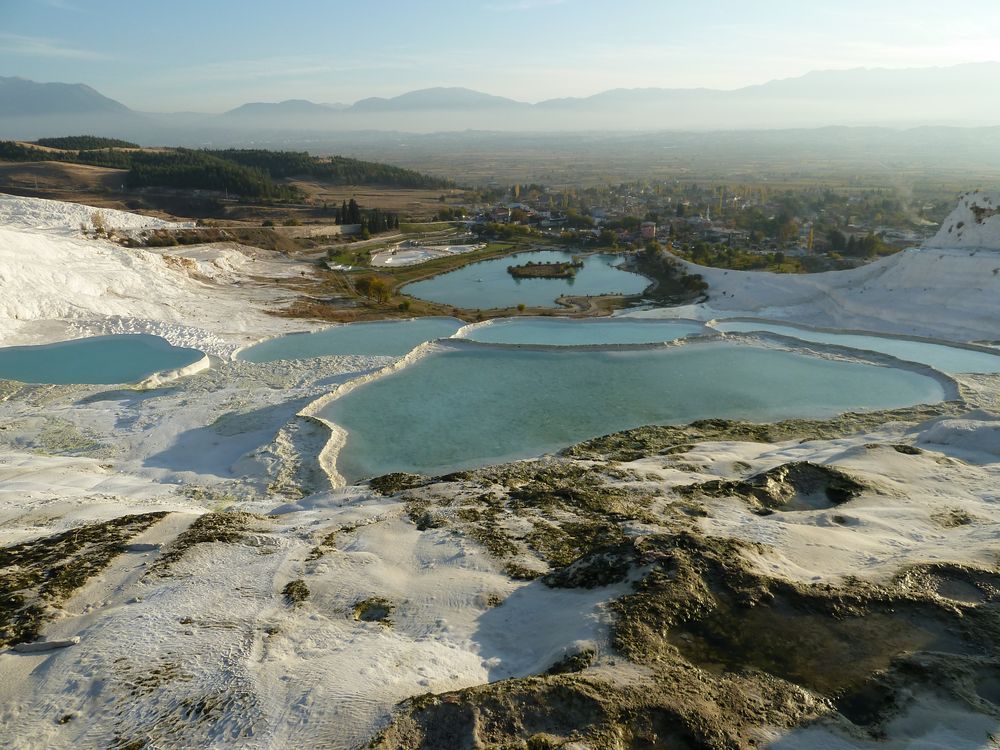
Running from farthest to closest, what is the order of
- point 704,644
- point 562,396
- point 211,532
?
point 562,396, point 211,532, point 704,644

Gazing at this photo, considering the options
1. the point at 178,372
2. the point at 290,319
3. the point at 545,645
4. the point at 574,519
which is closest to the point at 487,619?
the point at 545,645

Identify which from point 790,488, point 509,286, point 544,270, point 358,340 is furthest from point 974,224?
point 358,340

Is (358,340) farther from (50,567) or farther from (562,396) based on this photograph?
(50,567)

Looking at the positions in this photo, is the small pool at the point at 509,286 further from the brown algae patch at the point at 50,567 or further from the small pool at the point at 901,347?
the brown algae patch at the point at 50,567

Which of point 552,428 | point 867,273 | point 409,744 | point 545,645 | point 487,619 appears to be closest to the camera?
point 409,744

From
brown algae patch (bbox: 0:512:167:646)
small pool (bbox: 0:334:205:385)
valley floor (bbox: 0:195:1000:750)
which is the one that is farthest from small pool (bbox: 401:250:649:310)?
brown algae patch (bbox: 0:512:167:646)

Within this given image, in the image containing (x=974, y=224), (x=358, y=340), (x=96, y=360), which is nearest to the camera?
(x=96, y=360)

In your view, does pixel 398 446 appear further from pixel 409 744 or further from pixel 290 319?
pixel 290 319
